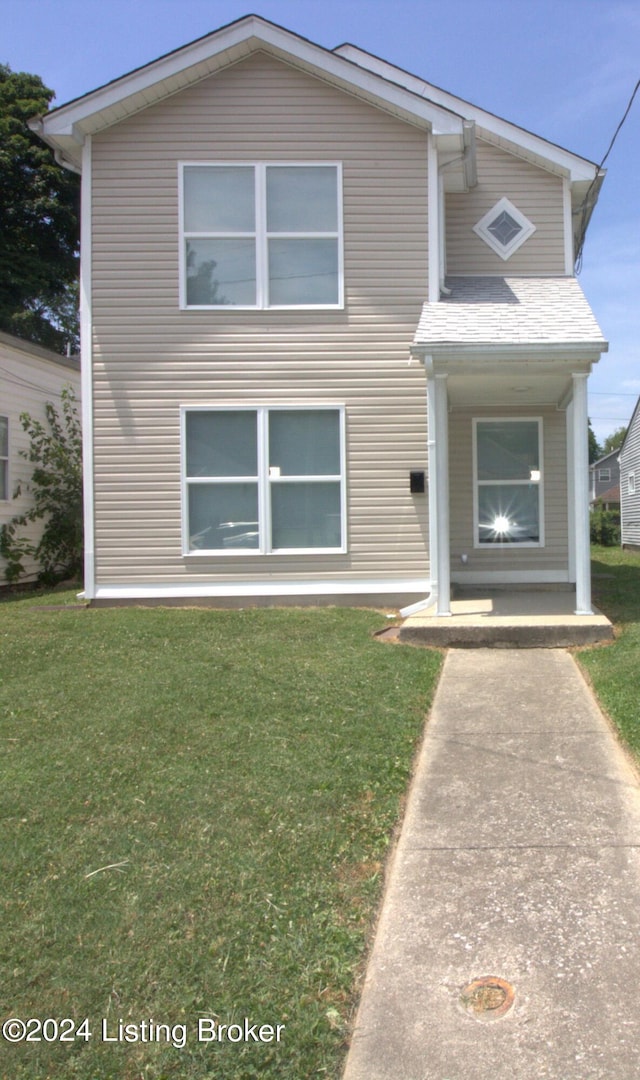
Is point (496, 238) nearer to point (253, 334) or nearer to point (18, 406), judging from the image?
point (253, 334)

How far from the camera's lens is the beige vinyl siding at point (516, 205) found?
424 inches

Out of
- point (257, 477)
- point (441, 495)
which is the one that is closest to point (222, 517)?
point (257, 477)

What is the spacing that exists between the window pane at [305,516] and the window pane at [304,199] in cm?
305

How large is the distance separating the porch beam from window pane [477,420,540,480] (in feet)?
7.67

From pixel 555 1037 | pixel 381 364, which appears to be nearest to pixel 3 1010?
pixel 555 1037

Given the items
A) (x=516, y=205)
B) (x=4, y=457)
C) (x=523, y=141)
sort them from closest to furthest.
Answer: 1. (x=523, y=141)
2. (x=516, y=205)
3. (x=4, y=457)

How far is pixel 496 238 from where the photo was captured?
429 inches

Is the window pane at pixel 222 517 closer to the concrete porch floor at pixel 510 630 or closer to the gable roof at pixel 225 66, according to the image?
the concrete porch floor at pixel 510 630

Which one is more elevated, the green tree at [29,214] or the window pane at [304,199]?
the green tree at [29,214]

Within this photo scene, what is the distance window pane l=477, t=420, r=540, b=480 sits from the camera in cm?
1068

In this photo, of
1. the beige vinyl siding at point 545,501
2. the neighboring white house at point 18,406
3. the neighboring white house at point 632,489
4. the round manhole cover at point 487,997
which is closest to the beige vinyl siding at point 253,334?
the beige vinyl siding at point 545,501

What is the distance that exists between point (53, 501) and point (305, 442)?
17.4 feet

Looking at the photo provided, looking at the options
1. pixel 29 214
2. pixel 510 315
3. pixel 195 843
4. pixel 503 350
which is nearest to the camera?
pixel 195 843

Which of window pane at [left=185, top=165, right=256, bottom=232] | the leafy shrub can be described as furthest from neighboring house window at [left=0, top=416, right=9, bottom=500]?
the leafy shrub
